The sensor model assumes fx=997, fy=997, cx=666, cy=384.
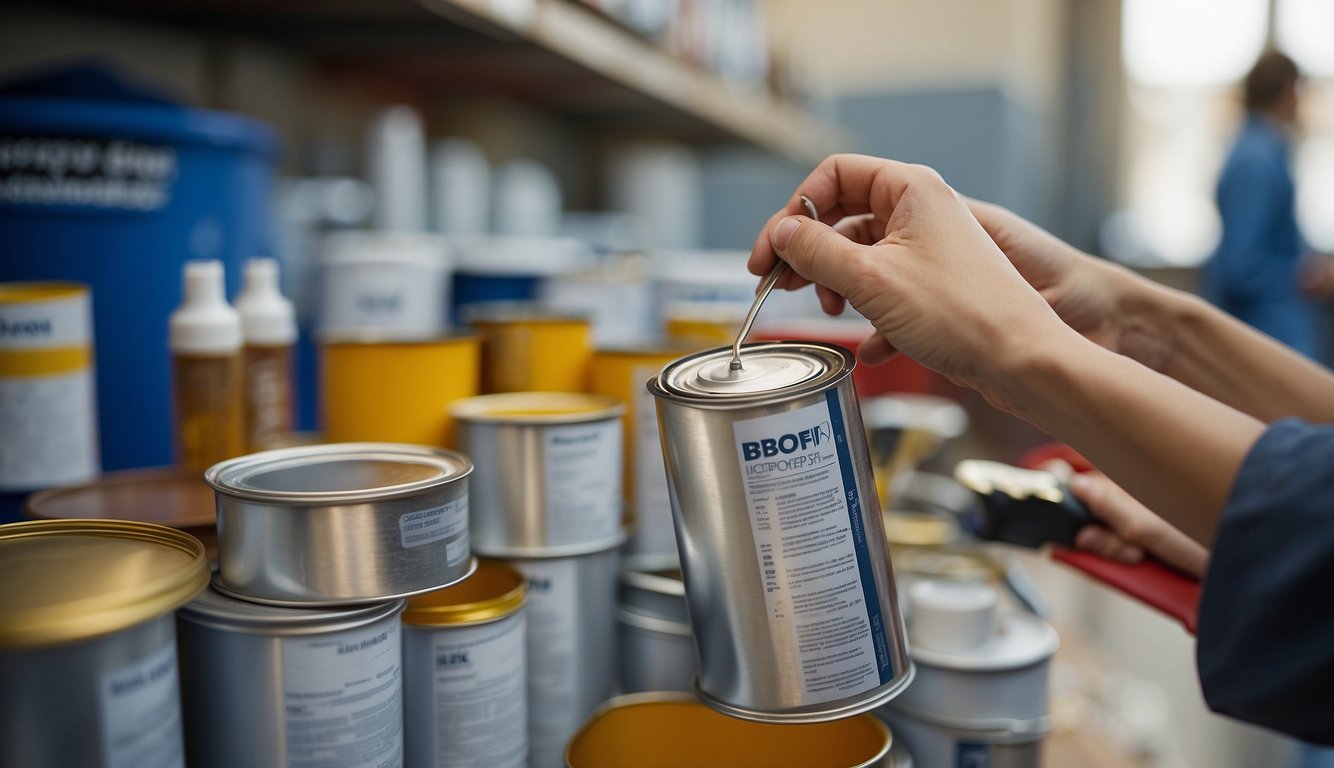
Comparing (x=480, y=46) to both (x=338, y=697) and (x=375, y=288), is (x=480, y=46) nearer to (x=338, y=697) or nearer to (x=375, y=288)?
(x=375, y=288)

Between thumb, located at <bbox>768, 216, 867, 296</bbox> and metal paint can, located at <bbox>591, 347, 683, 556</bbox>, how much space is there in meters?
0.24

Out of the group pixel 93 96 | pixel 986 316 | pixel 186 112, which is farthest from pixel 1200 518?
pixel 93 96

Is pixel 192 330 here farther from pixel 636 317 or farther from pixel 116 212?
pixel 636 317

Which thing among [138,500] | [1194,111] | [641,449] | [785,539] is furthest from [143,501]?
[1194,111]

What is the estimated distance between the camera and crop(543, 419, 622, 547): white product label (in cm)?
80

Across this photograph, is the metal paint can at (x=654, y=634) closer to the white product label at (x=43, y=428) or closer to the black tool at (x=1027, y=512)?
the black tool at (x=1027, y=512)

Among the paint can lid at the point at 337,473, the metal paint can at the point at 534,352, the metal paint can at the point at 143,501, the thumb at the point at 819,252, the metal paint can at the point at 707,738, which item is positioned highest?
the thumb at the point at 819,252

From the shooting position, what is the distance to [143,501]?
80 cm

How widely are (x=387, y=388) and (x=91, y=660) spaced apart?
0.40m

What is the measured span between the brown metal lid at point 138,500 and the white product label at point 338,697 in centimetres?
19

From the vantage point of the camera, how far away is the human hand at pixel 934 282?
2.04 feet

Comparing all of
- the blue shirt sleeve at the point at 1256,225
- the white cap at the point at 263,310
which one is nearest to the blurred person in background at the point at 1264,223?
the blue shirt sleeve at the point at 1256,225

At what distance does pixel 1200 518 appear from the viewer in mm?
606

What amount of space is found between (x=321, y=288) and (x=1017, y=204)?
4.25 metres
